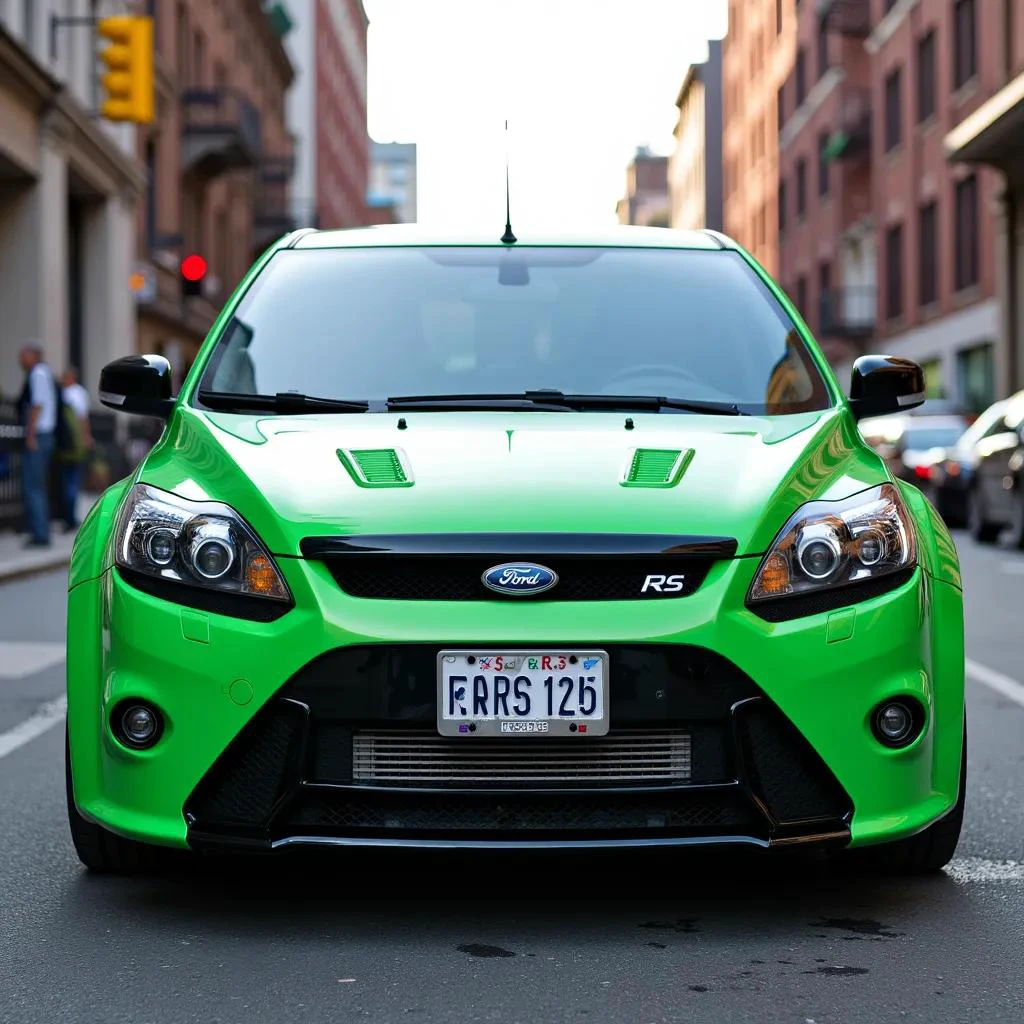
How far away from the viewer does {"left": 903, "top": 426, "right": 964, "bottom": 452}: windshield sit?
76.2 ft

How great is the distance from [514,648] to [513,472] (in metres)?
0.50

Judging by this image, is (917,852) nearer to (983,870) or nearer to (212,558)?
(983,870)

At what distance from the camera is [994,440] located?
730 inches

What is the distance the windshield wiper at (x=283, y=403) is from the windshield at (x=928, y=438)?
751 inches

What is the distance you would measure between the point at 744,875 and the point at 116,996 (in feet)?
5.23

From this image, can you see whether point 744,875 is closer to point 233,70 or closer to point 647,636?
point 647,636

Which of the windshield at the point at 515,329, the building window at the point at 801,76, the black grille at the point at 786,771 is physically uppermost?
the building window at the point at 801,76

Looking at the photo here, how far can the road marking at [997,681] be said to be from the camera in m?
8.02

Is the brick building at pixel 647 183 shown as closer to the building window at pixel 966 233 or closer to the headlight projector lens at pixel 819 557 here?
the building window at pixel 966 233

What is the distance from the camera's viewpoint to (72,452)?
730 inches

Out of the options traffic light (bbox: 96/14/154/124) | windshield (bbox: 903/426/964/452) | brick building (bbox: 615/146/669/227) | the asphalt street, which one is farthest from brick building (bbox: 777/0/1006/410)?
brick building (bbox: 615/146/669/227)

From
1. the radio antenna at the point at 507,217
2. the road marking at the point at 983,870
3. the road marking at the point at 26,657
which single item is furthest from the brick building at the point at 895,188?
the road marking at the point at 983,870

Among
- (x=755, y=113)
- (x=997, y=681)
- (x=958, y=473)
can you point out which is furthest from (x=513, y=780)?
(x=755, y=113)

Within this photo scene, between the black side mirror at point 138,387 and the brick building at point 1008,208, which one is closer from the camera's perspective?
the black side mirror at point 138,387
